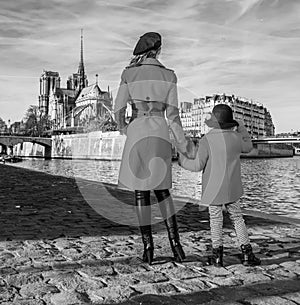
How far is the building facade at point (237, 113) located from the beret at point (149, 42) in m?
91.8

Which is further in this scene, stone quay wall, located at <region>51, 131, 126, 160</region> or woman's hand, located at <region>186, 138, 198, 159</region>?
stone quay wall, located at <region>51, 131, 126, 160</region>

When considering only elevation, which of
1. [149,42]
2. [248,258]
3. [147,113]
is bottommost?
[248,258]

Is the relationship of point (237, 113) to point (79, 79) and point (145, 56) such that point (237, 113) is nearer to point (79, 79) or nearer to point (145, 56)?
point (79, 79)

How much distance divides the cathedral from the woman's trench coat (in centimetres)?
10922

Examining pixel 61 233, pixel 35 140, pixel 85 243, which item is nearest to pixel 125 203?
pixel 61 233

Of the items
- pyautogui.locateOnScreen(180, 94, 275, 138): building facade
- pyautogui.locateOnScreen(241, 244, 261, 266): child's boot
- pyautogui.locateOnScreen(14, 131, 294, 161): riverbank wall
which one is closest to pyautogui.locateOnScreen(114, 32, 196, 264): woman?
pyautogui.locateOnScreen(241, 244, 261, 266): child's boot

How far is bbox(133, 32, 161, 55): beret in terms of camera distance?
4.13m

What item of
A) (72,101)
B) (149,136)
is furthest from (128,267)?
(72,101)

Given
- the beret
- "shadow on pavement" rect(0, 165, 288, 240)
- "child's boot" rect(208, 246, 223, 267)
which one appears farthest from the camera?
"shadow on pavement" rect(0, 165, 288, 240)

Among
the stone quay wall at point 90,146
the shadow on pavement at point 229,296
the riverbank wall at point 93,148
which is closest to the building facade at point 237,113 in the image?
the riverbank wall at point 93,148

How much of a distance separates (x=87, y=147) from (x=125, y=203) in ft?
239

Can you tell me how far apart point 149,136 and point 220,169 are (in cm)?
69

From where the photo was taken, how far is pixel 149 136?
3.95m

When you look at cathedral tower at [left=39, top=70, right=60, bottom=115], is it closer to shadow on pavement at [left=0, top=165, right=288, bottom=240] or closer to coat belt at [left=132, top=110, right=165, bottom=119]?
shadow on pavement at [left=0, top=165, right=288, bottom=240]
